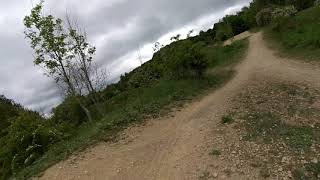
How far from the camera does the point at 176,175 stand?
9086mm

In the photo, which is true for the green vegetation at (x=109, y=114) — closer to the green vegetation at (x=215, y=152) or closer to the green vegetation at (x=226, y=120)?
the green vegetation at (x=226, y=120)

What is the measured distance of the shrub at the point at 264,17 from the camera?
113ft

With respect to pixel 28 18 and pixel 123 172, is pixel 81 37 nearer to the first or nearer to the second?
pixel 28 18

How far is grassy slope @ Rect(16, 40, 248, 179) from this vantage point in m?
12.4

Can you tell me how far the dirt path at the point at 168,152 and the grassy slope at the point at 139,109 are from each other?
667 mm

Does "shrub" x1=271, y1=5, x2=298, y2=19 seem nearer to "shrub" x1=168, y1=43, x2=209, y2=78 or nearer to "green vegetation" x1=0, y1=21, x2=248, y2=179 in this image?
"green vegetation" x1=0, y1=21, x2=248, y2=179

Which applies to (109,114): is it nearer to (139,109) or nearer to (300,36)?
(139,109)

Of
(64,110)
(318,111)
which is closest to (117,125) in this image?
(318,111)

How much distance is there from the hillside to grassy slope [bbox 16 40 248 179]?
0.04 m

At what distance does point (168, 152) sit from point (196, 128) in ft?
6.11

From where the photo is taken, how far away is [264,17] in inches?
1371

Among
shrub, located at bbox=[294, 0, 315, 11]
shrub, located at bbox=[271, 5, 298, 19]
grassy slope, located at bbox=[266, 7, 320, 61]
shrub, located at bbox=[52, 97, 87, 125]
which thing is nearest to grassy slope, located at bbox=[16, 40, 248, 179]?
shrub, located at bbox=[52, 97, 87, 125]

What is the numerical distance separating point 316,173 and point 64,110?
18.2m

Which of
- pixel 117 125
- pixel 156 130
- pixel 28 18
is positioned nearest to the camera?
pixel 156 130
